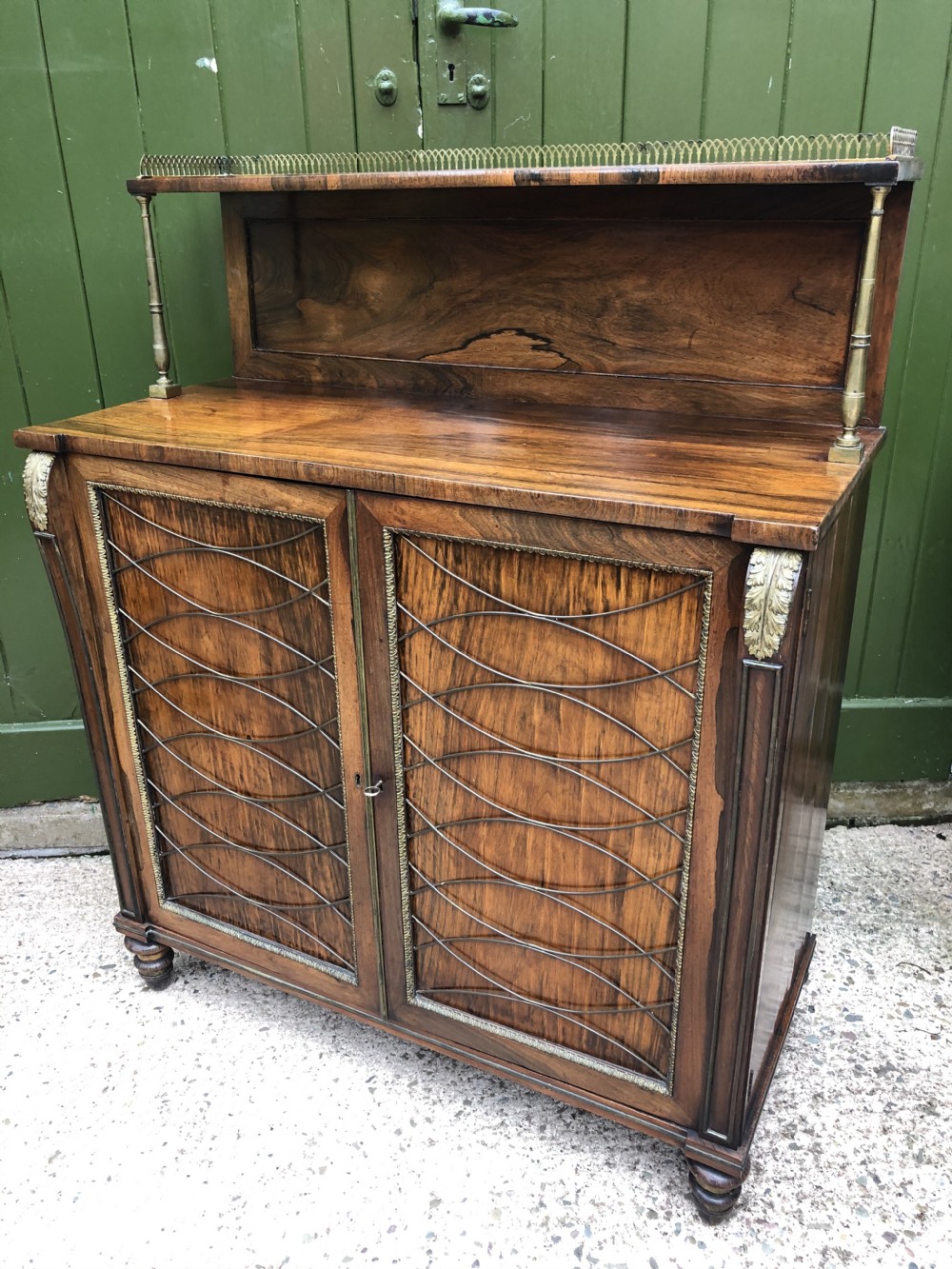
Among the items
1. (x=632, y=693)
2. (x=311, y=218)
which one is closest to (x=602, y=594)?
(x=632, y=693)

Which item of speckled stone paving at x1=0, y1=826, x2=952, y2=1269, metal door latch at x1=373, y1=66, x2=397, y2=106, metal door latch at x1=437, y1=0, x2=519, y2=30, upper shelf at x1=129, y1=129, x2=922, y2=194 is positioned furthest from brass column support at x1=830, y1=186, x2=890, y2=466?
speckled stone paving at x1=0, y1=826, x2=952, y2=1269

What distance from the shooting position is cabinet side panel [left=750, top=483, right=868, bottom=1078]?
131cm

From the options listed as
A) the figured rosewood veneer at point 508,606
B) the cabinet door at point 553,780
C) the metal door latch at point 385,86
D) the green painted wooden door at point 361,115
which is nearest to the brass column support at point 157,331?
the figured rosewood veneer at point 508,606

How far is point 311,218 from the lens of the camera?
6.19 ft

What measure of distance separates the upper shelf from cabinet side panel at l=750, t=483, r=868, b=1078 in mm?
463

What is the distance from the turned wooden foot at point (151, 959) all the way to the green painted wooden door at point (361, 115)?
918mm

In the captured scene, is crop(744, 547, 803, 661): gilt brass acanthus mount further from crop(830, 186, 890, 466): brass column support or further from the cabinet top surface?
crop(830, 186, 890, 466): brass column support

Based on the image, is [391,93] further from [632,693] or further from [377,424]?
[632,693]

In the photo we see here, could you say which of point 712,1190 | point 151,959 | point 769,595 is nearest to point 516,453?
point 769,595

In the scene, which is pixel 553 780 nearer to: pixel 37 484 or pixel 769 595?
pixel 769 595

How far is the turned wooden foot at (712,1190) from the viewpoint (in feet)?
4.89

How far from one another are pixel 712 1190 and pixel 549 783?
678 mm

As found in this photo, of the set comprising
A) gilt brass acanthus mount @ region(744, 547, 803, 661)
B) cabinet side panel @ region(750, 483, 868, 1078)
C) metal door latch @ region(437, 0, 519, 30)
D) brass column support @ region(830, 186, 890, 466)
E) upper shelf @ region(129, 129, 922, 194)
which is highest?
metal door latch @ region(437, 0, 519, 30)

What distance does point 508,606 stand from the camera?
4.45ft
